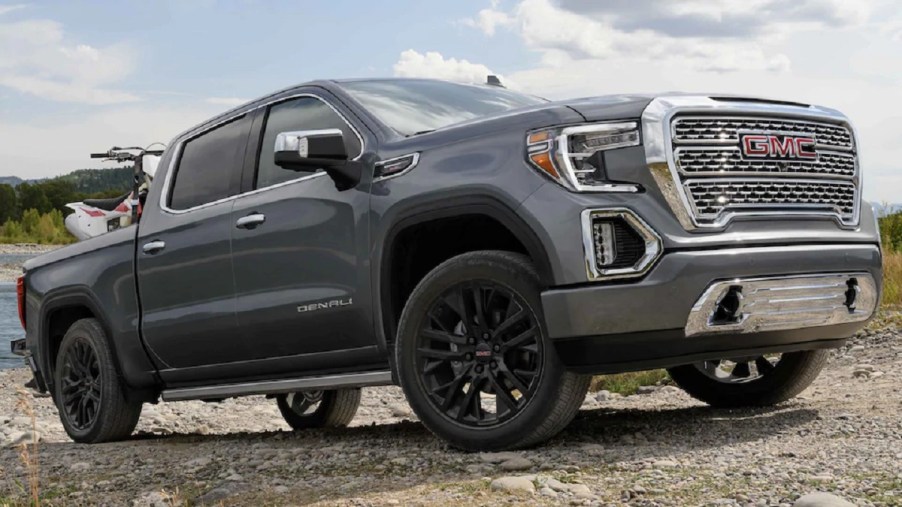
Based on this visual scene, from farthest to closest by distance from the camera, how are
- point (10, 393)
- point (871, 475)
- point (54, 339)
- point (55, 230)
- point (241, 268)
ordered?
point (55, 230), point (10, 393), point (54, 339), point (241, 268), point (871, 475)

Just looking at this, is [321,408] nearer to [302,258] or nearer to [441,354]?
[302,258]

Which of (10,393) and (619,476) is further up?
(619,476)

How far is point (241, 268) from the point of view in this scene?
652 centimetres

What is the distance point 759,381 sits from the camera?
676 centimetres

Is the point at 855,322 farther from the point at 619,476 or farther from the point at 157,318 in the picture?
the point at 157,318

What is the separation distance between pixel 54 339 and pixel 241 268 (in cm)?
279

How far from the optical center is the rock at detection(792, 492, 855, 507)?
3992 mm

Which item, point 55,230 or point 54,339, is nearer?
point 54,339

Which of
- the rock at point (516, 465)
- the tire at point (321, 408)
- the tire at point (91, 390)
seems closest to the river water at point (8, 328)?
the tire at point (91, 390)

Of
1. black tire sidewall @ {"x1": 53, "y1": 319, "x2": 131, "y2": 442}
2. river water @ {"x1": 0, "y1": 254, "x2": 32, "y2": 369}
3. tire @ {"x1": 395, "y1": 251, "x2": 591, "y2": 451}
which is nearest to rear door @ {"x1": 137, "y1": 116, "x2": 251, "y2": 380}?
black tire sidewall @ {"x1": 53, "y1": 319, "x2": 131, "y2": 442}

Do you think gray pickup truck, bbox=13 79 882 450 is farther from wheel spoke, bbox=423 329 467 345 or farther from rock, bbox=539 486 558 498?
rock, bbox=539 486 558 498

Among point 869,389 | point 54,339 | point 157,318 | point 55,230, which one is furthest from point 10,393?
point 55,230

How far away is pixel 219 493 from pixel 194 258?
2081 mm

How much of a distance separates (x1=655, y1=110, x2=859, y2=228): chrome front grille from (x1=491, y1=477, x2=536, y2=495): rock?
1.25 meters
